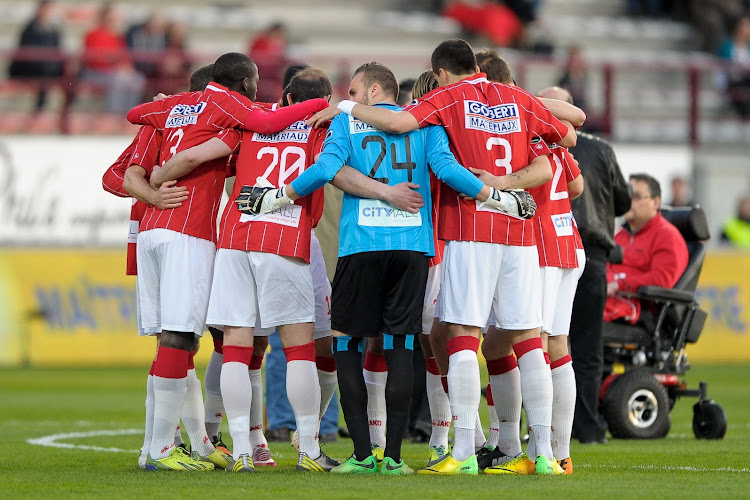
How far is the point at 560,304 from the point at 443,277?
96 cm

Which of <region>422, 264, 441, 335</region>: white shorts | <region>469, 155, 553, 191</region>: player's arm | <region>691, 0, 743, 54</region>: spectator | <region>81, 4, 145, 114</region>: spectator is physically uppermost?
<region>691, 0, 743, 54</region>: spectator

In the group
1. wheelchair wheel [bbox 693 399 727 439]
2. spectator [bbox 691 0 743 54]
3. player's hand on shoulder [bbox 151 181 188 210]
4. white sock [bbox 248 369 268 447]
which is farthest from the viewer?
spectator [bbox 691 0 743 54]

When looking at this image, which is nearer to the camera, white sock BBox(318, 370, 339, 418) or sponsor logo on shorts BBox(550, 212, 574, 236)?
sponsor logo on shorts BBox(550, 212, 574, 236)

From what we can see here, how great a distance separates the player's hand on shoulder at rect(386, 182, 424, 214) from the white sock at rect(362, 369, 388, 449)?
1.09m

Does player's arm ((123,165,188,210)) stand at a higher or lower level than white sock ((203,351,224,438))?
higher

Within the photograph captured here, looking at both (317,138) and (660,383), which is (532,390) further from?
(660,383)

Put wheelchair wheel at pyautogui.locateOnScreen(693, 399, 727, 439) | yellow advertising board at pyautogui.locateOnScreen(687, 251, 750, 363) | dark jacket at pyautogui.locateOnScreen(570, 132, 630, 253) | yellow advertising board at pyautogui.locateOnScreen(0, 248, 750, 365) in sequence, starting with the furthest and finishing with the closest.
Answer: yellow advertising board at pyautogui.locateOnScreen(687, 251, 750, 363) → yellow advertising board at pyautogui.locateOnScreen(0, 248, 750, 365) → wheelchair wheel at pyautogui.locateOnScreen(693, 399, 727, 439) → dark jacket at pyautogui.locateOnScreen(570, 132, 630, 253)

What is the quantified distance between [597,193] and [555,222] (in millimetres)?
1703

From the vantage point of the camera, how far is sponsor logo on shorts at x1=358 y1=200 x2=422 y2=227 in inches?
265

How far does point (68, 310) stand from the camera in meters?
16.8

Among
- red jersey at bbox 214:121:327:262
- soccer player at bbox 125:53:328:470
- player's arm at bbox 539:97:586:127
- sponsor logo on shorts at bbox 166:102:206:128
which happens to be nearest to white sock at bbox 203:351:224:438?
soccer player at bbox 125:53:328:470

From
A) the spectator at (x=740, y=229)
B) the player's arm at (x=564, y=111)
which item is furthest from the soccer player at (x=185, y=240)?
the spectator at (x=740, y=229)

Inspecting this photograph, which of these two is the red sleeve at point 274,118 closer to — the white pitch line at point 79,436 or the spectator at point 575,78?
the white pitch line at point 79,436

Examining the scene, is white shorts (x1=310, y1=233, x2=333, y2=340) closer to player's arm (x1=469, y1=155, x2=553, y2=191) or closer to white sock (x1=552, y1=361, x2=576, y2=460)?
player's arm (x1=469, y1=155, x2=553, y2=191)
